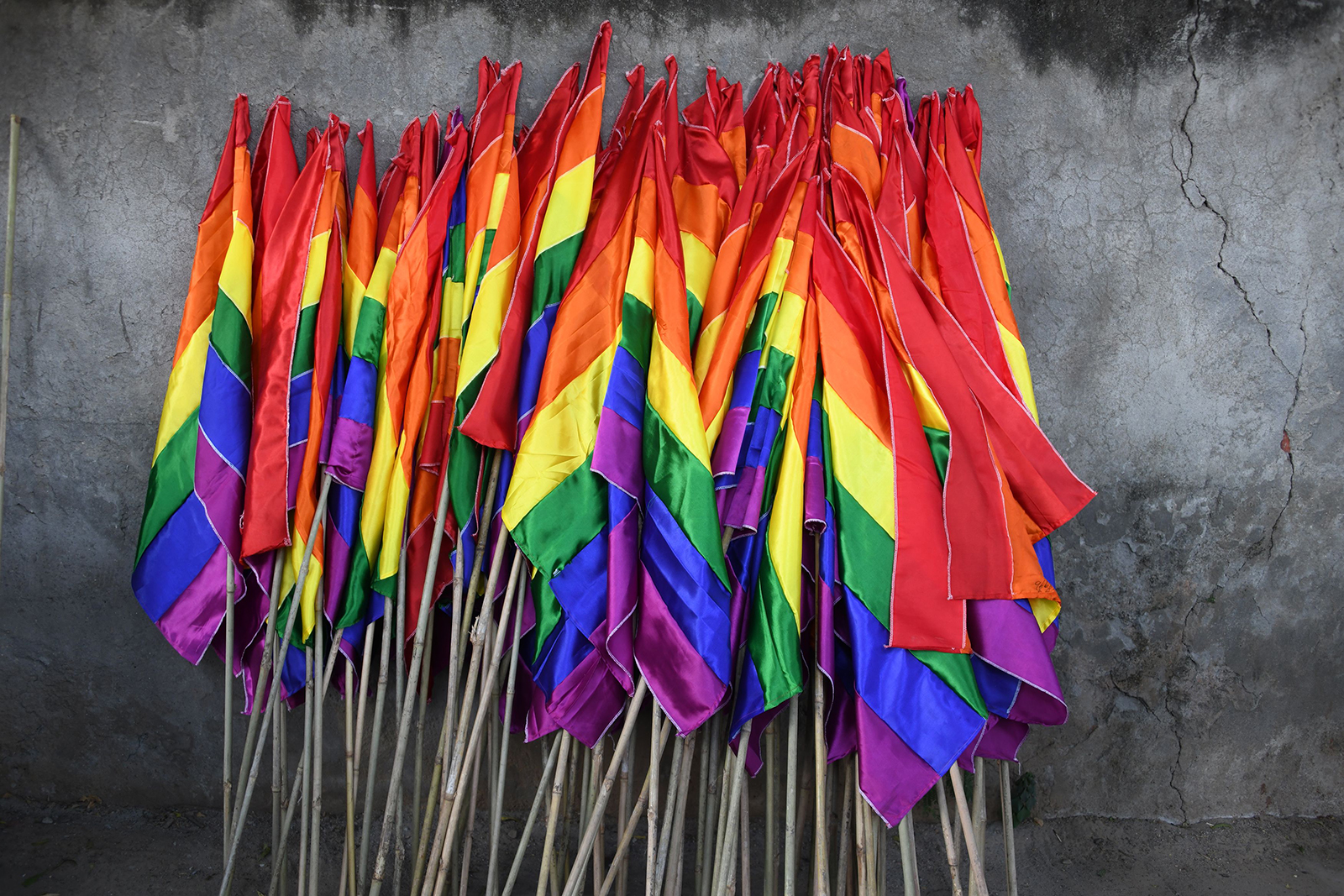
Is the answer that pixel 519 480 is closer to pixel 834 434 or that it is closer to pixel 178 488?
pixel 834 434

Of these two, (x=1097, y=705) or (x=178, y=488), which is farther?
(x=1097, y=705)

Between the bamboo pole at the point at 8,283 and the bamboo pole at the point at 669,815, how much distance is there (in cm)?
158

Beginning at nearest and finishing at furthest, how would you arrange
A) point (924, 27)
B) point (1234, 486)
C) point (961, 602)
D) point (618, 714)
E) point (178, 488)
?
1. point (961, 602)
2. point (618, 714)
3. point (178, 488)
4. point (924, 27)
5. point (1234, 486)

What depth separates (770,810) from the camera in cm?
161

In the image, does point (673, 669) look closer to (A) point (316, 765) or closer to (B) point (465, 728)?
(B) point (465, 728)

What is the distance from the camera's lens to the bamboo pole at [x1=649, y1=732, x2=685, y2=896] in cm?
142

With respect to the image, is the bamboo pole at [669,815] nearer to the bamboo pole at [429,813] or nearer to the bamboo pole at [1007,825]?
the bamboo pole at [429,813]

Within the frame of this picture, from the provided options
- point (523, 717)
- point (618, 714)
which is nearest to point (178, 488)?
point (523, 717)

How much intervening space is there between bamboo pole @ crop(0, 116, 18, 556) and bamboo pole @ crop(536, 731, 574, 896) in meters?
1.35

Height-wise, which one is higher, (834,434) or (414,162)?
(414,162)

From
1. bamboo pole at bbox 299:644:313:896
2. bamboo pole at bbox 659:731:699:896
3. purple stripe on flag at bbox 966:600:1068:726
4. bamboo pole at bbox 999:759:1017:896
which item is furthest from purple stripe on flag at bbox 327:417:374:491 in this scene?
bamboo pole at bbox 999:759:1017:896

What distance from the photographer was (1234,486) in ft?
6.75

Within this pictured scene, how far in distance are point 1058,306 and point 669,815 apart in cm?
168

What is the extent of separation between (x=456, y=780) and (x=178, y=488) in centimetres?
96
